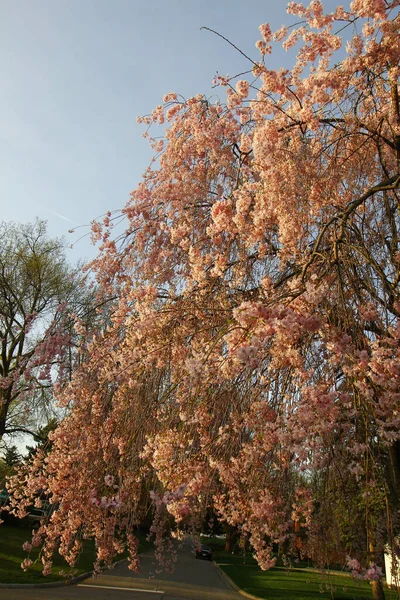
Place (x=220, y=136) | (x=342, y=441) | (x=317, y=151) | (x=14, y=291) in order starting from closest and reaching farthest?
(x=342, y=441)
(x=317, y=151)
(x=220, y=136)
(x=14, y=291)

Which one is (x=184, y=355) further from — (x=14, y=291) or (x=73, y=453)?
(x=14, y=291)

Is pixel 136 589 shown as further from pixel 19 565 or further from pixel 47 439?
pixel 47 439

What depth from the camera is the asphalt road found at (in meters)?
8.68

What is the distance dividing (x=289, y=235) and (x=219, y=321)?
1.02 m

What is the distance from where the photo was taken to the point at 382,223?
496 cm

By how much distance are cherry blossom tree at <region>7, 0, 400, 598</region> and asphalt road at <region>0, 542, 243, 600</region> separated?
386 cm

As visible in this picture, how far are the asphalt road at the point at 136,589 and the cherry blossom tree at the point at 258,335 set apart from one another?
3.86m

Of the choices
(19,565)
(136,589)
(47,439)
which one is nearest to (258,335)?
(47,439)

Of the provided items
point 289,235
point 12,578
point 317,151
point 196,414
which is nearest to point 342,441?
point 196,414

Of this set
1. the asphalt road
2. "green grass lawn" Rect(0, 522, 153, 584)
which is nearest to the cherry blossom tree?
"green grass lawn" Rect(0, 522, 153, 584)

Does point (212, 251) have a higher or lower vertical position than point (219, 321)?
higher

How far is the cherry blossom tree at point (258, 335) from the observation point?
2.86 meters

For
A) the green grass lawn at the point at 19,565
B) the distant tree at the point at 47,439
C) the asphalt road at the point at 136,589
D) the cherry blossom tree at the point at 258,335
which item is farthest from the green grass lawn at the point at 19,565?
the cherry blossom tree at the point at 258,335

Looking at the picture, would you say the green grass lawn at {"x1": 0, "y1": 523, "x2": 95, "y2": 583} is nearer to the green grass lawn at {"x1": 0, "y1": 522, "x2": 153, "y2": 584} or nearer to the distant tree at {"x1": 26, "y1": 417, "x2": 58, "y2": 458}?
the green grass lawn at {"x1": 0, "y1": 522, "x2": 153, "y2": 584}
